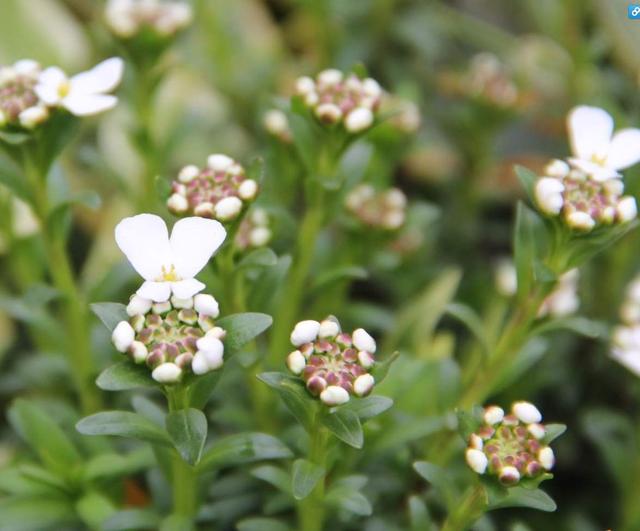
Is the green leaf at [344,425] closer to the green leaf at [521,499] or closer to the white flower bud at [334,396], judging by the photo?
the white flower bud at [334,396]

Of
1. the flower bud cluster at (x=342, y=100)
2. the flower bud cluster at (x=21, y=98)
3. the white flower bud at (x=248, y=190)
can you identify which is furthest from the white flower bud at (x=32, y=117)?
the flower bud cluster at (x=342, y=100)

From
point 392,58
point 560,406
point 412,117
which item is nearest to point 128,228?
point 412,117

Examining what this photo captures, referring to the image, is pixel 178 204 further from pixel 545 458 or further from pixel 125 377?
pixel 545 458

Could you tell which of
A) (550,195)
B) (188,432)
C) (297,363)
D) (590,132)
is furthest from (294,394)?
(590,132)

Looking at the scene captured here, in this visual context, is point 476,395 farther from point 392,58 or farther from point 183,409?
point 392,58

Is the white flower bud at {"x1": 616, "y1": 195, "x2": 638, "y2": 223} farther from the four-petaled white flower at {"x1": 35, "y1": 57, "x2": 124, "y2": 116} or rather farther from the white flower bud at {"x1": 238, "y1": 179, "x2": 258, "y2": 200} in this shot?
the four-petaled white flower at {"x1": 35, "y1": 57, "x2": 124, "y2": 116}

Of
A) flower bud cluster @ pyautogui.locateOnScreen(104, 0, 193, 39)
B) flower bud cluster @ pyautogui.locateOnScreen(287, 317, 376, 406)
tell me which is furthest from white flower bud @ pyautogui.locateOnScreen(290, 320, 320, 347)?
flower bud cluster @ pyautogui.locateOnScreen(104, 0, 193, 39)
